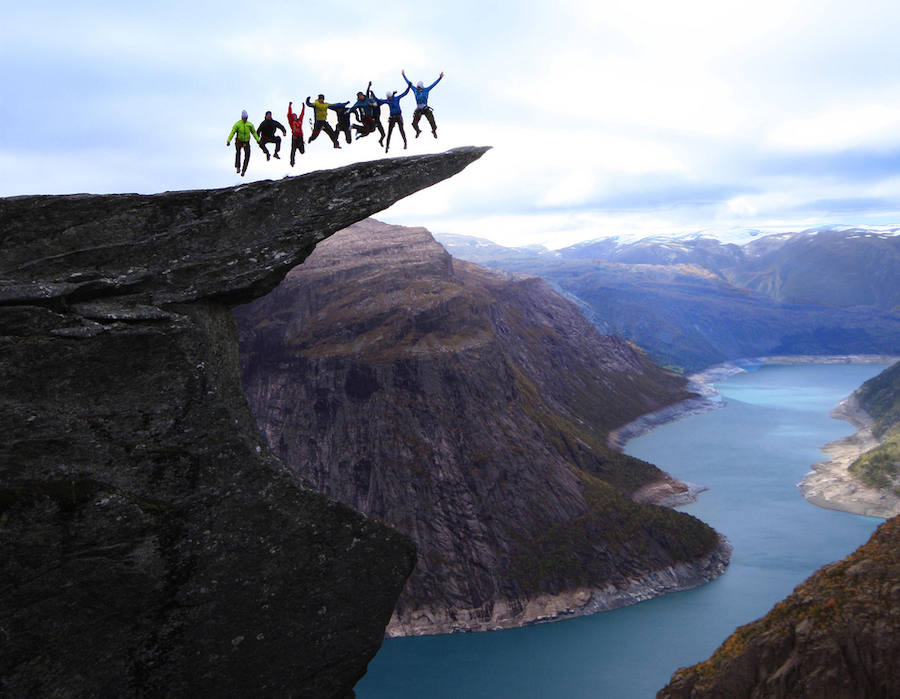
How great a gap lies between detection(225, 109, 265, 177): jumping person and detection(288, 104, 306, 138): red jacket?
1.48 m

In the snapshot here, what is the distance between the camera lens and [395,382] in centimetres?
10369

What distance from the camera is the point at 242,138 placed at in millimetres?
22938

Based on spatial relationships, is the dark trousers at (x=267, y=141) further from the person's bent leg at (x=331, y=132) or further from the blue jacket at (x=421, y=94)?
the blue jacket at (x=421, y=94)

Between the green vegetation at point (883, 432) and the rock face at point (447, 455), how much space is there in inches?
1660

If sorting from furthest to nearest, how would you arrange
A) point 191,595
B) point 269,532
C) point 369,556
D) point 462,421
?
point 462,421, point 369,556, point 269,532, point 191,595

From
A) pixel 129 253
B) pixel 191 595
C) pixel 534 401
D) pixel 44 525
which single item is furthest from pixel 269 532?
pixel 534 401

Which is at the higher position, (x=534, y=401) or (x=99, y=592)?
(x=99, y=592)

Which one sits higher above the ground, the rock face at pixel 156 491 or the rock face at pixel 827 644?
the rock face at pixel 156 491

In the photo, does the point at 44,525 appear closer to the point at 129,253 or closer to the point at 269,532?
the point at 269,532

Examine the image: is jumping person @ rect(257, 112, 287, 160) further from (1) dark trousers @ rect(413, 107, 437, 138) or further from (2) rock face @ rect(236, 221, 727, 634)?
(2) rock face @ rect(236, 221, 727, 634)

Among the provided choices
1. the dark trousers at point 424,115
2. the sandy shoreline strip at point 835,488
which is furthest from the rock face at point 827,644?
the sandy shoreline strip at point 835,488

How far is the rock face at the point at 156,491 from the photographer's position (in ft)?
45.5

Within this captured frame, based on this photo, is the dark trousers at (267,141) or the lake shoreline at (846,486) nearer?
the dark trousers at (267,141)

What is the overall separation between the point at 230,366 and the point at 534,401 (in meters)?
112
